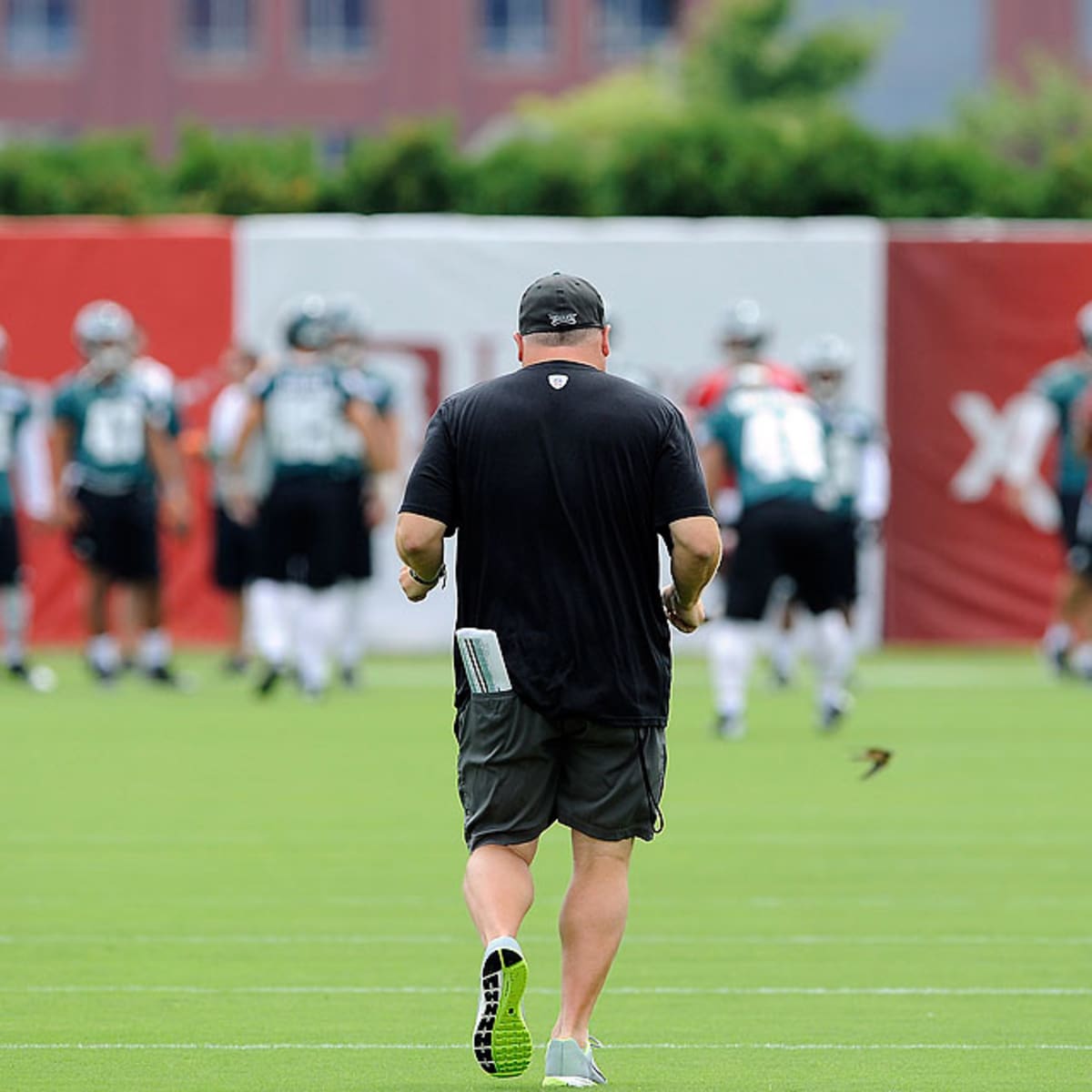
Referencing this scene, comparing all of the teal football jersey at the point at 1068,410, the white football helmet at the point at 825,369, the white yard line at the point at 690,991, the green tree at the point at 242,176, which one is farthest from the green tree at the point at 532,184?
the white yard line at the point at 690,991

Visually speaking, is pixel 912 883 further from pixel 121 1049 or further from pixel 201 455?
pixel 201 455

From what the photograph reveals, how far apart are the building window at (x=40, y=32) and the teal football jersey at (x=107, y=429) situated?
5609 cm

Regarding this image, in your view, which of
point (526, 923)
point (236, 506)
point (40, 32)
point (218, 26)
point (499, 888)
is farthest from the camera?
point (218, 26)

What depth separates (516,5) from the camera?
247 feet

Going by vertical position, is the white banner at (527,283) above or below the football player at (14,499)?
above

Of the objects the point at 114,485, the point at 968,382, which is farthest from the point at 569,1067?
the point at 968,382

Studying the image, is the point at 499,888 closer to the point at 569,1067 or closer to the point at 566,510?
the point at 569,1067

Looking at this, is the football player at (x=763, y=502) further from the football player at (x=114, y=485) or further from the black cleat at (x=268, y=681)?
the football player at (x=114, y=485)

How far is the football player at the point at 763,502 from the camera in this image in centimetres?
1616

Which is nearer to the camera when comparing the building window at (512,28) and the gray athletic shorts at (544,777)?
the gray athletic shorts at (544,777)

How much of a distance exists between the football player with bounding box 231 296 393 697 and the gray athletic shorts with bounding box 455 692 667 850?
1143 cm

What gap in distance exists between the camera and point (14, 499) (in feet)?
65.6

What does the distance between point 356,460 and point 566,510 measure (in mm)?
11847

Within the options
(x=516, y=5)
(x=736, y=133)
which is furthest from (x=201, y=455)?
(x=516, y=5)
